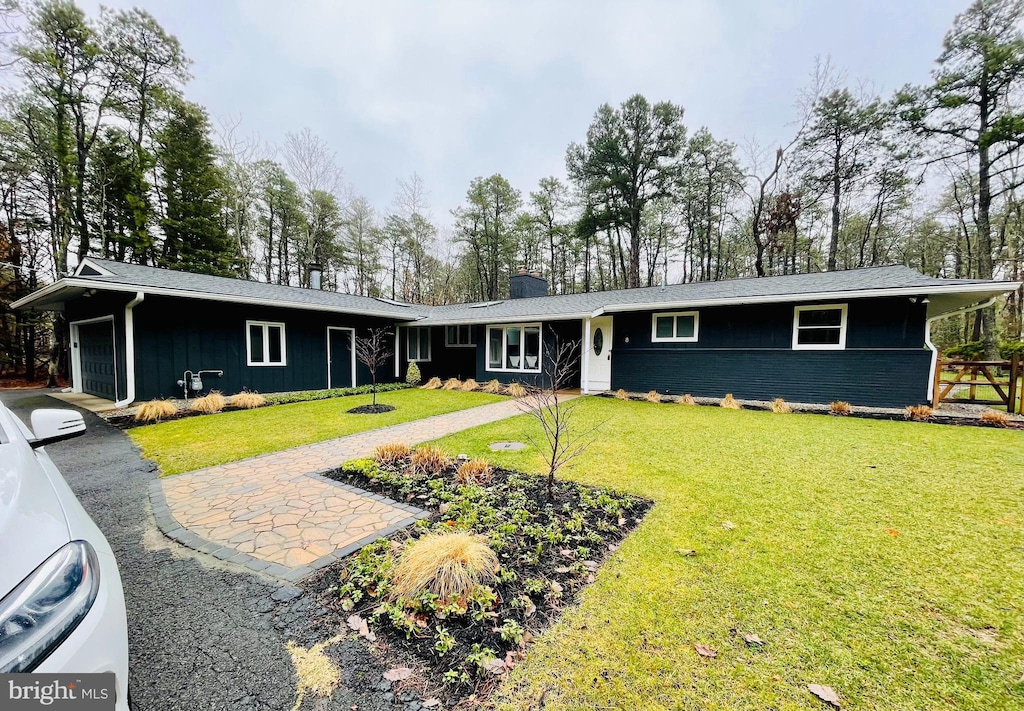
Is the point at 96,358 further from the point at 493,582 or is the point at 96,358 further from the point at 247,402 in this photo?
the point at 493,582

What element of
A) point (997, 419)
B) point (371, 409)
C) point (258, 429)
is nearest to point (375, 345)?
point (371, 409)

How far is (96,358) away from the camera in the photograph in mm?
10031

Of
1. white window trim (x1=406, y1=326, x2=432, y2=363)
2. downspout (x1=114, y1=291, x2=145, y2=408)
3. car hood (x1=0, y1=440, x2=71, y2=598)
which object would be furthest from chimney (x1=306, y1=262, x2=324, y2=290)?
car hood (x1=0, y1=440, x2=71, y2=598)

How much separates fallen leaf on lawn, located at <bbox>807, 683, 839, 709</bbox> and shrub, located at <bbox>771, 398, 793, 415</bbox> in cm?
785

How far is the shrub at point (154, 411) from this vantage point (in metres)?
7.10

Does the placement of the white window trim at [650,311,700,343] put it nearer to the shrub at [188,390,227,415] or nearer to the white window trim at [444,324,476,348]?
the white window trim at [444,324,476,348]

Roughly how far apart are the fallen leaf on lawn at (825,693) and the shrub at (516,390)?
8.75 metres

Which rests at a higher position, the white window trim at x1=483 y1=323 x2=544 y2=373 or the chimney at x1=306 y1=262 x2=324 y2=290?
the chimney at x1=306 y1=262 x2=324 y2=290

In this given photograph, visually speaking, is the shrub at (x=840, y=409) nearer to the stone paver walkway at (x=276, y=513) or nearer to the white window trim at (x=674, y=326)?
the white window trim at (x=674, y=326)

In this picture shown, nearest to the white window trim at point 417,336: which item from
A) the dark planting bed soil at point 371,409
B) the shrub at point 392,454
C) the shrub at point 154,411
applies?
the dark planting bed soil at point 371,409

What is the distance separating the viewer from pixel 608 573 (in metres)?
2.46

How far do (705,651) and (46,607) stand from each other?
250 centimetres

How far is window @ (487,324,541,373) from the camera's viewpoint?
38.0 feet

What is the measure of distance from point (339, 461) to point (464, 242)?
2184cm
